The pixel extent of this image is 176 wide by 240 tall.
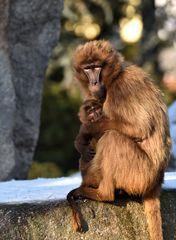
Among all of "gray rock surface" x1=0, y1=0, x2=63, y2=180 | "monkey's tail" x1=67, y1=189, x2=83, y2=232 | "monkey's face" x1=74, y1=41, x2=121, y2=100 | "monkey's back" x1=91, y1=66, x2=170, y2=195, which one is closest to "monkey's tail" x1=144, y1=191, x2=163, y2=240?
"monkey's back" x1=91, y1=66, x2=170, y2=195

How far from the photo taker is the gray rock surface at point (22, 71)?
8.95 metres

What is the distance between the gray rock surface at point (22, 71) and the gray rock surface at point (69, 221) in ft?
10.4

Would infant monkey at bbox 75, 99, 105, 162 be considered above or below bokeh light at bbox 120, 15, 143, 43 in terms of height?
above

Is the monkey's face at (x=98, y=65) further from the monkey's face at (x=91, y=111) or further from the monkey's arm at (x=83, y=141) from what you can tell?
the monkey's arm at (x=83, y=141)

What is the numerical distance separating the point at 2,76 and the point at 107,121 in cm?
334

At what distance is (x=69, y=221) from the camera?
5840mm

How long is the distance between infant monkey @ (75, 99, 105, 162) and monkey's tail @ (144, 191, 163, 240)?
55 centimetres

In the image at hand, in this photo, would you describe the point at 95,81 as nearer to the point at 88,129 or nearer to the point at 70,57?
the point at 88,129

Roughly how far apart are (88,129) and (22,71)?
3.70 meters

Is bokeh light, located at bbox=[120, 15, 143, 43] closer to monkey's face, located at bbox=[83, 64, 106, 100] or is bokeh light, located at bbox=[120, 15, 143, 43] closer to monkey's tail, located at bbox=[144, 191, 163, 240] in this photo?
monkey's face, located at bbox=[83, 64, 106, 100]

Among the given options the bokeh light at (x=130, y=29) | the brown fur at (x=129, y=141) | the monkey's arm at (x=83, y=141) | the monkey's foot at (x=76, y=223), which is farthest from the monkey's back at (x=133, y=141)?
the bokeh light at (x=130, y=29)

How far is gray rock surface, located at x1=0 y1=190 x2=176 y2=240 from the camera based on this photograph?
18.9 feet

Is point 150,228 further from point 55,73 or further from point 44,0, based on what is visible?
point 55,73

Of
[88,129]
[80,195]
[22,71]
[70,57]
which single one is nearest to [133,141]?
[88,129]
